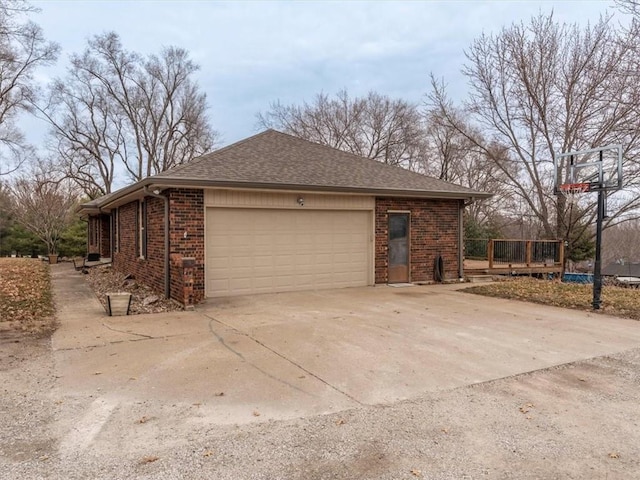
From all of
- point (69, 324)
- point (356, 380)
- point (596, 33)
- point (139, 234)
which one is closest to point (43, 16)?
A: point (139, 234)

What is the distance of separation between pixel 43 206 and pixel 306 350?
29.7 metres

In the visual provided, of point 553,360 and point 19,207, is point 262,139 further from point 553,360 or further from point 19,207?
point 19,207

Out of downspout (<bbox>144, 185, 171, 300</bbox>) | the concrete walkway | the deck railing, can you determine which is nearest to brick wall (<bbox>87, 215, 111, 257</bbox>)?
the concrete walkway

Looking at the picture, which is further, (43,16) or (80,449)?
(43,16)

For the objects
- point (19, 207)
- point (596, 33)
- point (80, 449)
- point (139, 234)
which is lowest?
point (80, 449)

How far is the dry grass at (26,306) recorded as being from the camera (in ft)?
23.2

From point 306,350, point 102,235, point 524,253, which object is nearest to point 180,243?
point 306,350

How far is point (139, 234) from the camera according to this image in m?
12.0

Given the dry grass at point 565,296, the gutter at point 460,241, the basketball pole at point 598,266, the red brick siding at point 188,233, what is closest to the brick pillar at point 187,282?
the red brick siding at point 188,233

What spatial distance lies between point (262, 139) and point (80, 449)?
10.9 metres

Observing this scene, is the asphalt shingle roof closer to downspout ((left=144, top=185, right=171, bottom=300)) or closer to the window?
downspout ((left=144, top=185, right=171, bottom=300))

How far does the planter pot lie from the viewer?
7969 mm

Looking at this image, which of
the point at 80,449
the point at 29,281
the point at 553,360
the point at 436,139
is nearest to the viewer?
the point at 80,449

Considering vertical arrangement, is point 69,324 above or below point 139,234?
below
